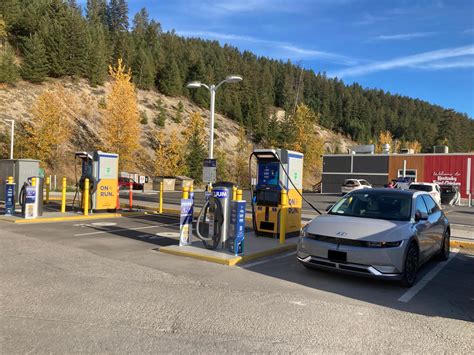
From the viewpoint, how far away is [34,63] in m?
55.5

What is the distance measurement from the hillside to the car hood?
35.9 meters

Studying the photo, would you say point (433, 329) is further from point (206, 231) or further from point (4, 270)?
point (4, 270)

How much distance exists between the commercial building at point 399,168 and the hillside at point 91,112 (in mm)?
16880

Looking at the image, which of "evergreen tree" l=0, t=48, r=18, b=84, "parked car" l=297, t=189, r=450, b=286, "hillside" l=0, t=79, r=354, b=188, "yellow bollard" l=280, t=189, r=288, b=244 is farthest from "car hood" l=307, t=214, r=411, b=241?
"evergreen tree" l=0, t=48, r=18, b=84

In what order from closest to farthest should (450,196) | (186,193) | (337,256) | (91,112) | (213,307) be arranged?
(213,307)
(337,256)
(186,193)
(450,196)
(91,112)

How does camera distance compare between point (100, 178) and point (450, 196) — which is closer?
point (100, 178)

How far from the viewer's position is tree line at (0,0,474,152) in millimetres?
63062

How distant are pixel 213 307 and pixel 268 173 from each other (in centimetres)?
582

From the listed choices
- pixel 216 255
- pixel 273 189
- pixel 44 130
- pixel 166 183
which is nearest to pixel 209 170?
pixel 273 189

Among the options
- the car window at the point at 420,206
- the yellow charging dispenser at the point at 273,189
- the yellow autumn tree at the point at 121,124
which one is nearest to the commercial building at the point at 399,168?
the yellow autumn tree at the point at 121,124

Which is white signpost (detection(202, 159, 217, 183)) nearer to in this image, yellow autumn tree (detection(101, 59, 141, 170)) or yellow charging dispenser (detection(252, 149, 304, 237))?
yellow charging dispenser (detection(252, 149, 304, 237))

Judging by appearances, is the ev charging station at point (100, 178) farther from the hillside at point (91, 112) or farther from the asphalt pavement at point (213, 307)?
the hillside at point (91, 112)

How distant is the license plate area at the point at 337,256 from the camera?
6332 millimetres

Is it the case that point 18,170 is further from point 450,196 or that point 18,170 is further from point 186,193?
point 450,196
